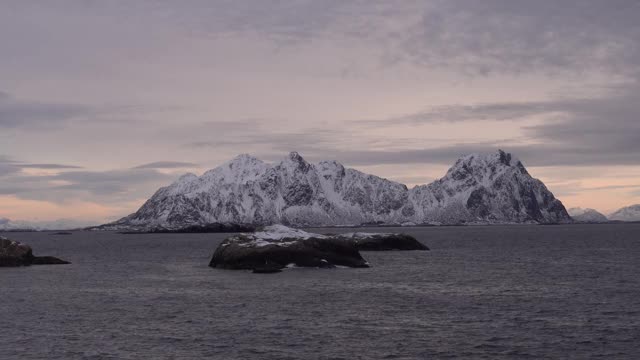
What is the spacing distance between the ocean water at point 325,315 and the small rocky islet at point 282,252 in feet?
18.2

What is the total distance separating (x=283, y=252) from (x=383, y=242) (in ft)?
194

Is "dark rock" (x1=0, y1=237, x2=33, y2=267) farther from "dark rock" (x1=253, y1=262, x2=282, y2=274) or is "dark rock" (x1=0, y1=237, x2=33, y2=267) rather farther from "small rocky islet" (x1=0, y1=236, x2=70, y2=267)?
"dark rock" (x1=253, y1=262, x2=282, y2=274)

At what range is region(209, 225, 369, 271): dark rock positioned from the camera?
9819cm

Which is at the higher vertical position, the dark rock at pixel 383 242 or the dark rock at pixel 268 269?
the dark rock at pixel 383 242

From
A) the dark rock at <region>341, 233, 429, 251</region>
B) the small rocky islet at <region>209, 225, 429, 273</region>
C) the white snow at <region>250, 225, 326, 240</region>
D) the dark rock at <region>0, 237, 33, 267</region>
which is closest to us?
the small rocky islet at <region>209, 225, 429, 273</region>

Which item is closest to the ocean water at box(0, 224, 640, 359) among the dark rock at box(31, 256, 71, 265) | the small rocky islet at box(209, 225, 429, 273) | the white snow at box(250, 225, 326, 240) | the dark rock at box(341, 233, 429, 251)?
the small rocky islet at box(209, 225, 429, 273)

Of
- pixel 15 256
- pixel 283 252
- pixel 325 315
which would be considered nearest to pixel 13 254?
pixel 15 256

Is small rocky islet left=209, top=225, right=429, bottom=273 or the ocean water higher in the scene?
small rocky islet left=209, top=225, right=429, bottom=273

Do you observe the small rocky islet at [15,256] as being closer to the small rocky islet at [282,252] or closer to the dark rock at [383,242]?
the small rocky islet at [282,252]

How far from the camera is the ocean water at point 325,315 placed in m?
42.2

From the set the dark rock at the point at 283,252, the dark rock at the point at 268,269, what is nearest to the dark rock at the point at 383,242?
the dark rock at the point at 283,252

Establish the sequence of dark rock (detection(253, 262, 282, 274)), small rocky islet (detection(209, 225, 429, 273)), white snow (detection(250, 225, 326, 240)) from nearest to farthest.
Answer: dark rock (detection(253, 262, 282, 274)) < small rocky islet (detection(209, 225, 429, 273)) < white snow (detection(250, 225, 326, 240))

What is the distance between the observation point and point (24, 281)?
83562mm

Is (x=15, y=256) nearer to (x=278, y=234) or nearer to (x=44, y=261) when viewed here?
(x=44, y=261)
